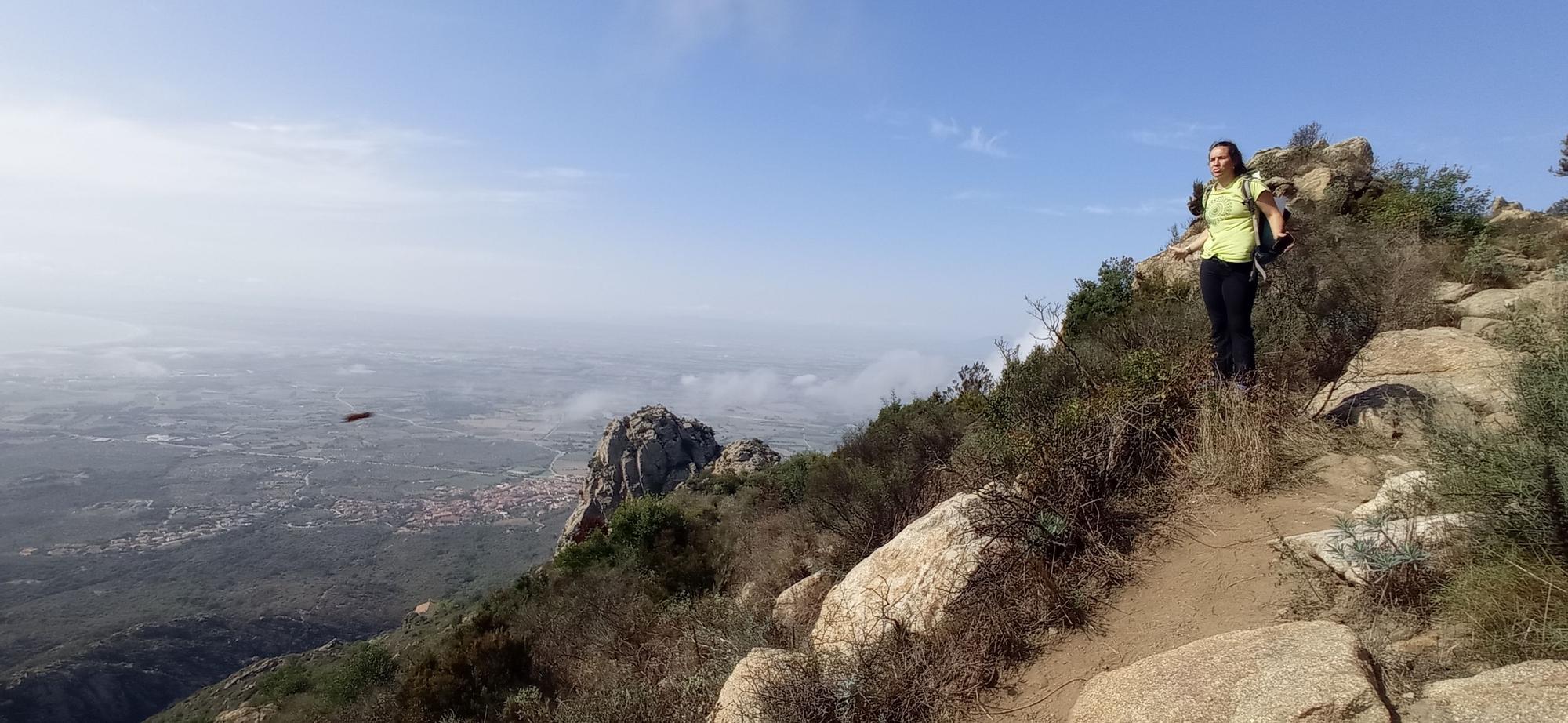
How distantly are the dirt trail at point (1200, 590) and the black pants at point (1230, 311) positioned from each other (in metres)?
0.92

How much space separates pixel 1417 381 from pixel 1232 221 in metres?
2.22

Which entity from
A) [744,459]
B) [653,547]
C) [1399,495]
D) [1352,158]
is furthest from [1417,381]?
[744,459]

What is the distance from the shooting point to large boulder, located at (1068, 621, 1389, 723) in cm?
204

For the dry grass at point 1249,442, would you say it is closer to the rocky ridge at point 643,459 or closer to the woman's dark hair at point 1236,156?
the woman's dark hair at point 1236,156

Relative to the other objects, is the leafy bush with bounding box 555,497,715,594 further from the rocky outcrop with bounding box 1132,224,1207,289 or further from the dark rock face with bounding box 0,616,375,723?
the dark rock face with bounding box 0,616,375,723

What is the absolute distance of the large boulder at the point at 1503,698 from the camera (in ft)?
5.74

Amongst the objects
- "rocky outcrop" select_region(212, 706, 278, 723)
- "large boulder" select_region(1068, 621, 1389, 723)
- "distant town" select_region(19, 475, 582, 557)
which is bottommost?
"distant town" select_region(19, 475, 582, 557)

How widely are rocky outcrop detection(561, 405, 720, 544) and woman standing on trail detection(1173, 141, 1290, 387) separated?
98.6ft

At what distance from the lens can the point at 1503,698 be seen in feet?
6.03

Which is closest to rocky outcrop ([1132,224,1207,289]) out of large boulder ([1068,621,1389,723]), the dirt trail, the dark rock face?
the dirt trail

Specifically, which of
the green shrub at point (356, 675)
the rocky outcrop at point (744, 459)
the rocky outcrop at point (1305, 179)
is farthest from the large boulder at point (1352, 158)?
the green shrub at point (356, 675)

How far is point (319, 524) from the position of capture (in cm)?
5916

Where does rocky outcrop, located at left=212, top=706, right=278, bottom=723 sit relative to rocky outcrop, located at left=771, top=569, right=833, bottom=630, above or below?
below

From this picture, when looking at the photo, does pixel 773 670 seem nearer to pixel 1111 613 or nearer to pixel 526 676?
pixel 1111 613
